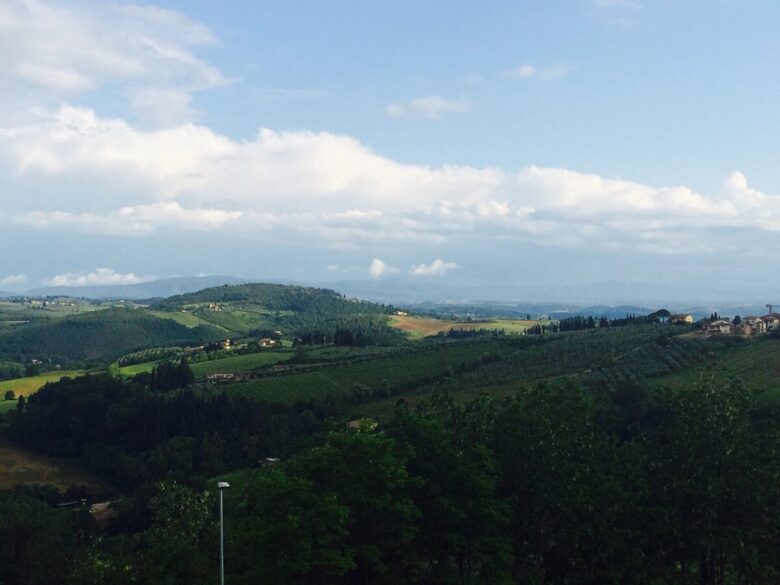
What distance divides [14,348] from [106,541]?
6425 inches

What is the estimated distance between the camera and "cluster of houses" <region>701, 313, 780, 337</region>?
99.0 meters

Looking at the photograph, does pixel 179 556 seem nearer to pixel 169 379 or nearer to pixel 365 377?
pixel 365 377

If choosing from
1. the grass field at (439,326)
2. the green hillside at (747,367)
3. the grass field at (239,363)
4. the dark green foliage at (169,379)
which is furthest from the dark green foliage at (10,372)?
the green hillside at (747,367)

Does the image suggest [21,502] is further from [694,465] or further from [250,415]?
[694,465]

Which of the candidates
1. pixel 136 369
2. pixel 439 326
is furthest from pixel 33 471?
pixel 439 326

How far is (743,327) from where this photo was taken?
104 m

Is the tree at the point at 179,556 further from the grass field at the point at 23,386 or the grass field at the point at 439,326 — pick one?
the grass field at the point at 439,326

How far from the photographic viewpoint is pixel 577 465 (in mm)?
28016

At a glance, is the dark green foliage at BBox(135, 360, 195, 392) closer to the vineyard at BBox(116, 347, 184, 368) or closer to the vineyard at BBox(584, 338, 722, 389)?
the vineyard at BBox(116, 347, 184, 368)

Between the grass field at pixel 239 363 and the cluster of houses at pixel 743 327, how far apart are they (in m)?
58.0

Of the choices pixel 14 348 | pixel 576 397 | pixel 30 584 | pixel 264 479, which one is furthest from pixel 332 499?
pixel 14 348

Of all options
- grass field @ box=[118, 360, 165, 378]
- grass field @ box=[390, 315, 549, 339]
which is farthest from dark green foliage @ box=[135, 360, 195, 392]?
grass field @ box=[390, 315, 549, 339]

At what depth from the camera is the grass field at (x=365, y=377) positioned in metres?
89.8

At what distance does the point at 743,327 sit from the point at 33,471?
87.1 m
